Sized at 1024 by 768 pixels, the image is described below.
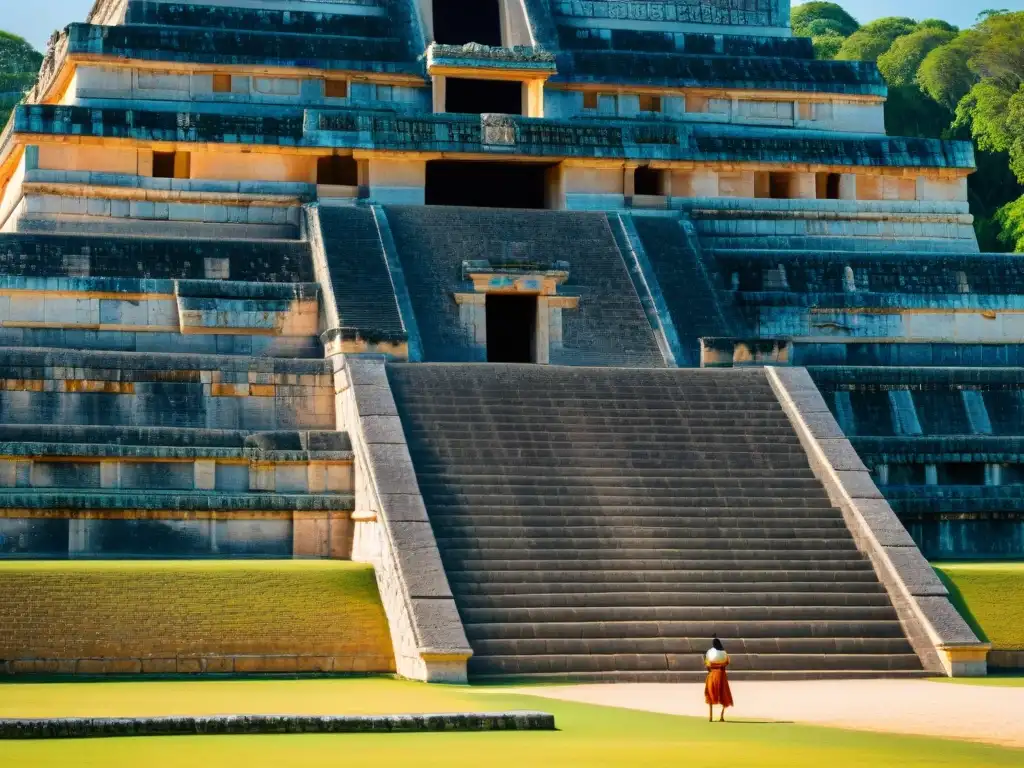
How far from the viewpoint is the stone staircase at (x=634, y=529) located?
16.6m

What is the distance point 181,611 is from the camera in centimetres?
1611

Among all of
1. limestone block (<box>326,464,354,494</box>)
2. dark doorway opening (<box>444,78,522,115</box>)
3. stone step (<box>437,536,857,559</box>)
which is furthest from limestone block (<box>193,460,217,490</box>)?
dark doorway opening (<box>444,78,522,115</box>)

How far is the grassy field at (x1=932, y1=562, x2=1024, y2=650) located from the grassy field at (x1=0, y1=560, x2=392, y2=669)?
576 cm

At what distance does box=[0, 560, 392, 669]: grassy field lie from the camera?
15.7m

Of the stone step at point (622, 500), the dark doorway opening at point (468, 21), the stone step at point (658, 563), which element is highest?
the dark doorway opening at point (468, 21)

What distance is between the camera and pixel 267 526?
18.8 metres

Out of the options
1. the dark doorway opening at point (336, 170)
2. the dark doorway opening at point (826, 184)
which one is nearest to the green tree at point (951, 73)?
the dark doorway opening at point (826, 184)

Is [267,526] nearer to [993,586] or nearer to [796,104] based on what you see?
[993,586]

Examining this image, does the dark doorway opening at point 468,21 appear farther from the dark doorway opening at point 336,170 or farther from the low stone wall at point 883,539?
the low stone wall at point 883,539

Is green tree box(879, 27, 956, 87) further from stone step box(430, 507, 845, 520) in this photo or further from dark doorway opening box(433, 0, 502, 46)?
stone step box(430, 507, 845, 520)

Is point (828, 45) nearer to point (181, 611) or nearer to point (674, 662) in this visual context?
point (674, 662)

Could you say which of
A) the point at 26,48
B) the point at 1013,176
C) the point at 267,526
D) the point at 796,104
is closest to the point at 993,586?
the point at 267,526

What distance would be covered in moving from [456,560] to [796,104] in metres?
14.2

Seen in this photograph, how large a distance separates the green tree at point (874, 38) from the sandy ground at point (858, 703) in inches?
2027
